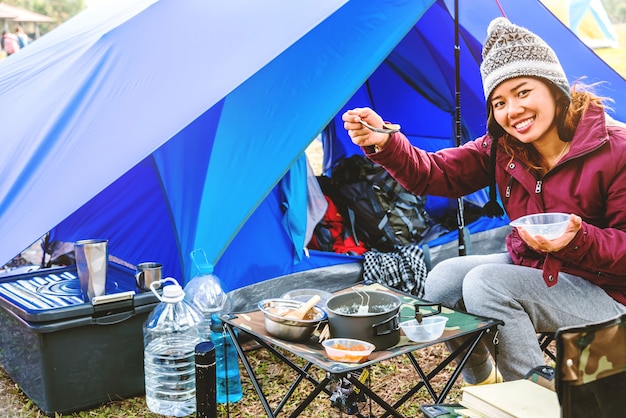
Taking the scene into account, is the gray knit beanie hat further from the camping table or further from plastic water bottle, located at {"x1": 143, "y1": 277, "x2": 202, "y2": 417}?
plastic water bottle, located at {"x1": 143, "y1": 277, "x2": 202, "y2": 417}

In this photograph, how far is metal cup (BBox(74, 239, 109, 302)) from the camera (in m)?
2.32

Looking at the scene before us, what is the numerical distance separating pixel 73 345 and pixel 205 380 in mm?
520

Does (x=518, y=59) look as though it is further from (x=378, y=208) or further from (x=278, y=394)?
(x=378, y=208)

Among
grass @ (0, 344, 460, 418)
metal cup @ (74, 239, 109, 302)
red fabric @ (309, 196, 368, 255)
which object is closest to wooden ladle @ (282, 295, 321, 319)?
grass @ (0, 344, 460, 418)

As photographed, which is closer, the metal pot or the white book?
the white book

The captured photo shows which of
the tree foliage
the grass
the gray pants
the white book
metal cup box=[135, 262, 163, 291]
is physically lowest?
the grass

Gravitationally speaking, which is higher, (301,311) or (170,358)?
(301,311)

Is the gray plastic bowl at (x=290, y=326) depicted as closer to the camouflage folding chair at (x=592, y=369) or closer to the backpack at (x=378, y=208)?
the camouflage folding chair at (x=592, y=369)

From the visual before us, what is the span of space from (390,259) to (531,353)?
1364 millimetres

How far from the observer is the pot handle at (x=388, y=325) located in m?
1.65

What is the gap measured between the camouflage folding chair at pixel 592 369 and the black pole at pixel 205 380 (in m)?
1.11

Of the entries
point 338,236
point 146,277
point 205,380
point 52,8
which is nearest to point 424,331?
point 205,380

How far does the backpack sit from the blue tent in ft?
0.99

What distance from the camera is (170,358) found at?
7.64ft
